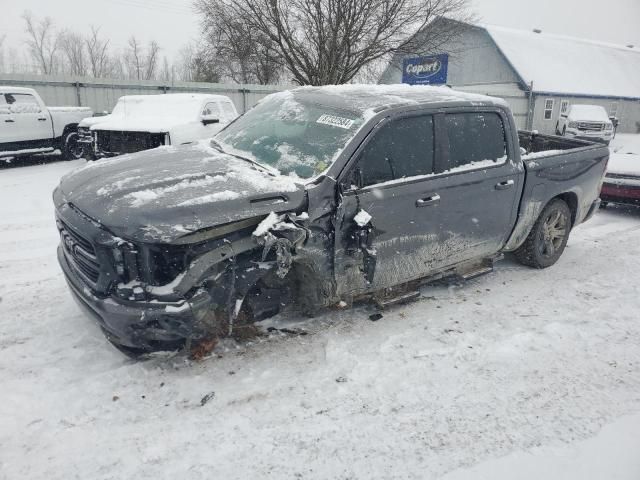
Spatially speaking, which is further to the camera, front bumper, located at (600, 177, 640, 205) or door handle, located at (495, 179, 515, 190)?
front bumper, located at (600, 177, 640, 205)

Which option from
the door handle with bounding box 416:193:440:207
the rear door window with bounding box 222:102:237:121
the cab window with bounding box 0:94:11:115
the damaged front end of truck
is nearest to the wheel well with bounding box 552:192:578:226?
the door handle with bounding box 416:193:440:207

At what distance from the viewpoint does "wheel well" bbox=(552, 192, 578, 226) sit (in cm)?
539

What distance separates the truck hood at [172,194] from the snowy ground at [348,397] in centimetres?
105

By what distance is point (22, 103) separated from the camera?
37.2ft

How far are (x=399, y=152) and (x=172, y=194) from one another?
179 cm

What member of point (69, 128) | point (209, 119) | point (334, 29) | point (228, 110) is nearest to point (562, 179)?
point (209, 119)

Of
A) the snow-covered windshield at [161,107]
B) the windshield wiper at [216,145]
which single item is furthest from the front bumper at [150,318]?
the snow-covered windshield at [161,107]

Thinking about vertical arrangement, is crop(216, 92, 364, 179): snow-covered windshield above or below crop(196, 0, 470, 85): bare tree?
below

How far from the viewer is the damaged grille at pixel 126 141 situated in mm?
9148

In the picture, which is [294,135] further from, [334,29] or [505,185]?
[334,29]

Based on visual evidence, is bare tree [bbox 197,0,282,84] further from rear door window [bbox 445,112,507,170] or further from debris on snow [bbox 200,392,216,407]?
debris on snow [bbox 200,392,216,407]

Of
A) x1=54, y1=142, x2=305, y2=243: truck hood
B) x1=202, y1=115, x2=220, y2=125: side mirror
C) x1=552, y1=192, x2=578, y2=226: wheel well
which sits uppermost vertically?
x1=202, y1=115, x2=220, y2=125: side mirror

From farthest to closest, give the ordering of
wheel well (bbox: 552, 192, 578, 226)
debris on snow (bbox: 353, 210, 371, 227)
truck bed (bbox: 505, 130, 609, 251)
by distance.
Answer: wheel well (bbox: 552, 192, 578, 226) → truck bed (bbox: 505, 130, 609, 251) → debris on snow (bbox: 353, 210, 371, 227)

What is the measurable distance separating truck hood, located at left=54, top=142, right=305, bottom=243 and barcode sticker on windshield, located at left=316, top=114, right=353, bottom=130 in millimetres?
677
